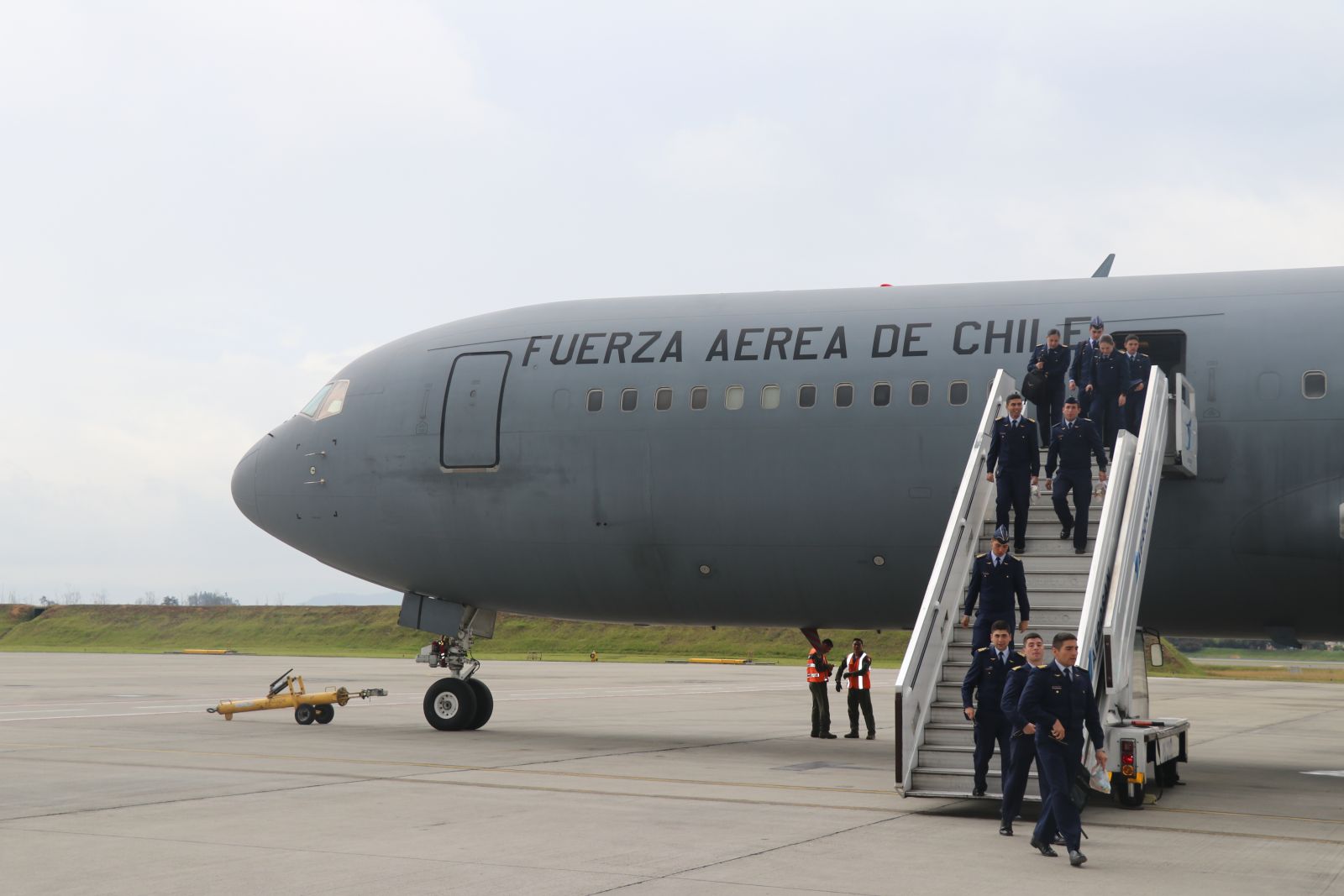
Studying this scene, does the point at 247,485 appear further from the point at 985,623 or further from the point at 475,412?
the point at 985,623

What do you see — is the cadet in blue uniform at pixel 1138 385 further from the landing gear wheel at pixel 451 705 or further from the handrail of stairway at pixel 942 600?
the landing gear wheel at pixel 451 705

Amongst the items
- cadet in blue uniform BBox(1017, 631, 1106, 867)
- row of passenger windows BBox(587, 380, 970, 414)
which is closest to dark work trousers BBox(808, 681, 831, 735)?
row of passenger windows BBox(587, 380, 970, 414)

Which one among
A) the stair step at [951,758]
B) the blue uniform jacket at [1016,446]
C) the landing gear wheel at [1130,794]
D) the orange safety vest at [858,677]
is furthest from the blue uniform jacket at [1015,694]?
the orange safety vest at [858,677]

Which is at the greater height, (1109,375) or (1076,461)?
(1109,375)

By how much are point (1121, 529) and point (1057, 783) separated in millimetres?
4236

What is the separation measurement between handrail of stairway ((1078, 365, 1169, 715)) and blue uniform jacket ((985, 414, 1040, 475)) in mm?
824

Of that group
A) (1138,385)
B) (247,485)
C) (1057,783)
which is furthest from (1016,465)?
(247,485)

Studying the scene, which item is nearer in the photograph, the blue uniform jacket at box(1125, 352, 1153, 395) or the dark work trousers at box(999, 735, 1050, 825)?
the dark work trousers at box(999, 735, 1050, 825)

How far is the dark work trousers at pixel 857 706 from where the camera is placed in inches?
866

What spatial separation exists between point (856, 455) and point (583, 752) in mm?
5617

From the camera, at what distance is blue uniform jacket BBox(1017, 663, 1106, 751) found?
10.3 metres

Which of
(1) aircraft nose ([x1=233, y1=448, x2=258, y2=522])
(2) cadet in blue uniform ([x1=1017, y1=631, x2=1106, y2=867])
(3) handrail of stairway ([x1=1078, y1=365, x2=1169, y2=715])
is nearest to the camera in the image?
(2) cadet in blue uniform ([x1=1017, y1=631, x2=1106, y2=867])

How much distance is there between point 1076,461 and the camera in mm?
14352

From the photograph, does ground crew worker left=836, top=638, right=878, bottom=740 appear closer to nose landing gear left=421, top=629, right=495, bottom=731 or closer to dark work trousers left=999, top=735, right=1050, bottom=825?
nose landing gear left=421, top=629, right=495, bottom=731
